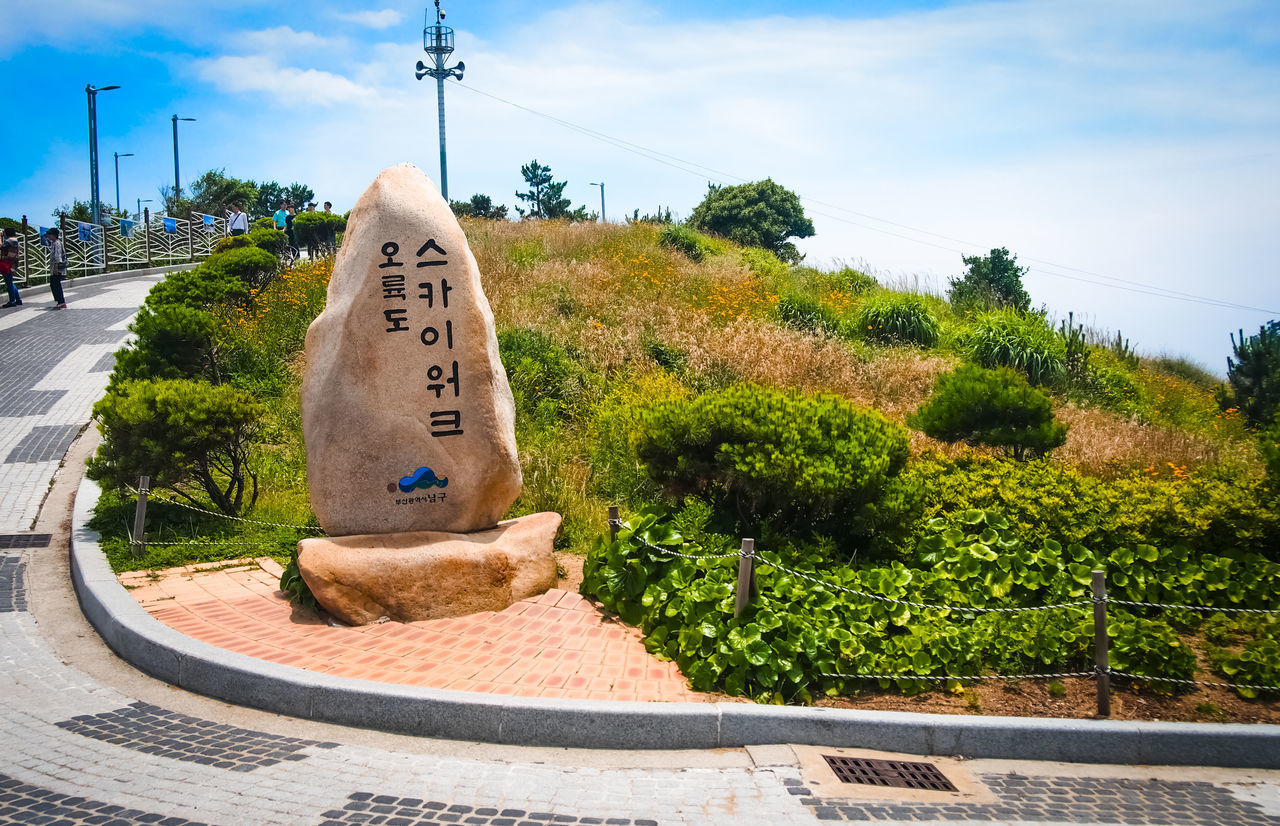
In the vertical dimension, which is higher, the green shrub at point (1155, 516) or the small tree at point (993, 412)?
the small tree at point (993, 412)

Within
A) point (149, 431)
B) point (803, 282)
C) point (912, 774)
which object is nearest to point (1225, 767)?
point (912, 774)

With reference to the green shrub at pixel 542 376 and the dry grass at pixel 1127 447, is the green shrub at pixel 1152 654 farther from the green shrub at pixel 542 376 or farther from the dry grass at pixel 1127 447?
the green shrub at pixel 542 376

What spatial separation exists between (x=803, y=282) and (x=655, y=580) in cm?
1403

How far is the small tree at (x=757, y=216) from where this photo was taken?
31281mm

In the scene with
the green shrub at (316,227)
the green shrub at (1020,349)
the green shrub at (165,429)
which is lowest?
the green shrub at (165,429)

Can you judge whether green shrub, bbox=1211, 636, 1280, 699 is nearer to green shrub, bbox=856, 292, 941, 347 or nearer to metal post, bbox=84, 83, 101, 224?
green shrub, bbox=856, 292, 941, 347

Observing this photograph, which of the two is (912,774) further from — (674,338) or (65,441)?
(65,441)

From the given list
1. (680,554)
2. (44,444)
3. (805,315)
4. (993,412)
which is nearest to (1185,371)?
(805,315)

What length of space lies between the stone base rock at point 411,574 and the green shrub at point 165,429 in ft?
7.55

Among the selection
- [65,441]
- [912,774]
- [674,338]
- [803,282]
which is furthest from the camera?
[803,282]

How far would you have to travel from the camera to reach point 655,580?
5.43m

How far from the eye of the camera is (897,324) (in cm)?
1477

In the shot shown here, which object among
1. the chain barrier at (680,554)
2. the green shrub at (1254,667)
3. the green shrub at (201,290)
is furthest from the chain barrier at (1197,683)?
the green shrub at (201,290)

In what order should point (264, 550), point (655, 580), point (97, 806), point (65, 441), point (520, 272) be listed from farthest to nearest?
point (520, 272), point (65, 441), point (264, 550), point (655, 580), point (97, 806)
